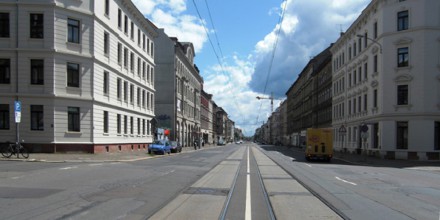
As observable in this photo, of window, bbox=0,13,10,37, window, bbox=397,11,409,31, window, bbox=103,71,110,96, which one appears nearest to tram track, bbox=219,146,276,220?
window, bbox=0,13,10,37

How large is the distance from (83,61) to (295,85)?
3434 inches

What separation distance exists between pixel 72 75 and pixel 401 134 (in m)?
28.1

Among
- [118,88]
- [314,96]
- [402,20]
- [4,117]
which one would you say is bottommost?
[4,117]

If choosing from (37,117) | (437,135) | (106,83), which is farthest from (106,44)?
(437,135)

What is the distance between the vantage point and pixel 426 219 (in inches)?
380

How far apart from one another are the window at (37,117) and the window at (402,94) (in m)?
29.7

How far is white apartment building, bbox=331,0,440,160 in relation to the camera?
37.9 m

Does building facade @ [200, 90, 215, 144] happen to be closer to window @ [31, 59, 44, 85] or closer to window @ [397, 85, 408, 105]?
window @ [397, 85, 408, 105]

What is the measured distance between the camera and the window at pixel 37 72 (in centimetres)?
3488

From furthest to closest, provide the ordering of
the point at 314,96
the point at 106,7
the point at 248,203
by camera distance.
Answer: the point at 314,96, the point at 106,7, the point at 248,203

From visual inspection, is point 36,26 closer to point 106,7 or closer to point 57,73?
point 57,73

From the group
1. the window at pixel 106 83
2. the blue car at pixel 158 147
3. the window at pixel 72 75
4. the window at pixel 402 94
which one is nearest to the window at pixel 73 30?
the window at pixel 72 75

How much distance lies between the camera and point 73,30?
120 feet

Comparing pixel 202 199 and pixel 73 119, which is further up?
pixel 73 119
